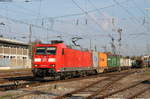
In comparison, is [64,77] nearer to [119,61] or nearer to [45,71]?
[45,71]

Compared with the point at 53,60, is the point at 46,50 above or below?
above

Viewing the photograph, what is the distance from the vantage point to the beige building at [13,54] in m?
55.5

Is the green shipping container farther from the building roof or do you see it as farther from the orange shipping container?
the building roof

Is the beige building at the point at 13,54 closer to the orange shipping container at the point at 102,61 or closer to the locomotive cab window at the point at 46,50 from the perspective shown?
the orange shipping container at the point at 102,61

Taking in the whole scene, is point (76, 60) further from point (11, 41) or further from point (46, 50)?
point (11, 41)

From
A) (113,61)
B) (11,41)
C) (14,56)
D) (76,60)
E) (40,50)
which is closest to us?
(40,50)

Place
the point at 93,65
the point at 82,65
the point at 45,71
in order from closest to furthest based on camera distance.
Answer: the point at 45,71
the point at 82,65
the point at 93,65

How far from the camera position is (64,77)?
24312 mm

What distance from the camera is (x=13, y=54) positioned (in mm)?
60438

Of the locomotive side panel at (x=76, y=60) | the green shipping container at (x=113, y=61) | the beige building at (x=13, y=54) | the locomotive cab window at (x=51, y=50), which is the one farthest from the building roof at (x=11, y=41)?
the locomotive cab window at (x=51, y=50)

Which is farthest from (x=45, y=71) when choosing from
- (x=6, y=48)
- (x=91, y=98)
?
(x=6, y=48)

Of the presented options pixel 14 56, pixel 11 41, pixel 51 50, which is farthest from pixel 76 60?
pixel 14 56

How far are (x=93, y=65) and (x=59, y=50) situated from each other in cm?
1217

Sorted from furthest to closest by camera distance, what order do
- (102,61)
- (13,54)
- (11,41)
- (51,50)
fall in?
(13,54)
(11,41)
(102,61)
(51,50)
